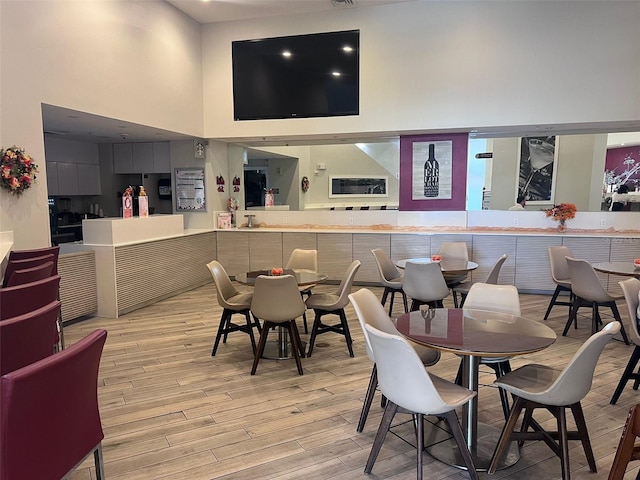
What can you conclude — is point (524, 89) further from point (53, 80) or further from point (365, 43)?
point (53, 80)

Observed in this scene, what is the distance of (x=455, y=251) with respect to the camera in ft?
19.0

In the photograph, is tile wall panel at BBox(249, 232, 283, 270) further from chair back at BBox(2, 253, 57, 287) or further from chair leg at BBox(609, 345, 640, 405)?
chair leg at BBox(609, 345, 640, 405)

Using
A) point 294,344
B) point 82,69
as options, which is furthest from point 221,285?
point 82,69

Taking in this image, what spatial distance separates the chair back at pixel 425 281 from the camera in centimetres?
444

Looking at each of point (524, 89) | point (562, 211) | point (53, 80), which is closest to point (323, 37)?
point (524, 89)

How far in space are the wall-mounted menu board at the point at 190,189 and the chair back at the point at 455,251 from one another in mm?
4273

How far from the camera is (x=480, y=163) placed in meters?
7.73

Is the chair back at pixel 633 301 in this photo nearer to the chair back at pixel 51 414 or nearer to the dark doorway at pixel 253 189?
the chair back at pixel 51 414

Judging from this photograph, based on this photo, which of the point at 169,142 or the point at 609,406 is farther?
the point at 169,142

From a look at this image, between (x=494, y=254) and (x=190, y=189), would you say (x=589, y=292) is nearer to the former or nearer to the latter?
(x=494, y=254)

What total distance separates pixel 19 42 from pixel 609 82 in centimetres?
724

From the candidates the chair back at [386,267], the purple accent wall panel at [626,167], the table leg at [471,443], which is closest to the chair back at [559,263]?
the chair back at [386,267]

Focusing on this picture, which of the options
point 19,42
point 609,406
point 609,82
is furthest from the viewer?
point 609,82

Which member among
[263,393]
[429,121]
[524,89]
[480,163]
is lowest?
[263,393]
